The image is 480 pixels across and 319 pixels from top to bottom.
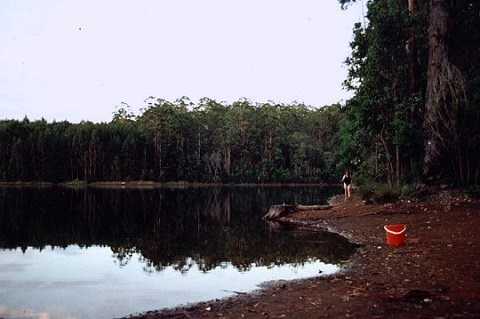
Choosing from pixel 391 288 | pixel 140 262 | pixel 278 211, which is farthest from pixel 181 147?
pixel 391 288

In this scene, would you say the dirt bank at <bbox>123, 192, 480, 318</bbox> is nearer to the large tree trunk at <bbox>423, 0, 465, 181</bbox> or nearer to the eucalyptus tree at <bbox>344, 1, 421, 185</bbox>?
the large tree trunk at <bbox>423, 0, 465, 181</bbox>

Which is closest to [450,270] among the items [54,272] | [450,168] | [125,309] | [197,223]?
[125,309]

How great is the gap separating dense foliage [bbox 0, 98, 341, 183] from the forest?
0.23 m

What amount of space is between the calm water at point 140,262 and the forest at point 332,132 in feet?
25.9

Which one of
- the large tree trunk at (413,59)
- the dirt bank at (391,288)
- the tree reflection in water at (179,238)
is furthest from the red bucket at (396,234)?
the large tree trunk at (413,59)

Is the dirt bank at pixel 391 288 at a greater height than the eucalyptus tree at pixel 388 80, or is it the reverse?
the eucalyptus tree at pixel 388 80

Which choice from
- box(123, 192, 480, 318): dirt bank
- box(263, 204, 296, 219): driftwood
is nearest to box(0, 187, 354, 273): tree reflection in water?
box(263, 204, 296, 219): driftwood

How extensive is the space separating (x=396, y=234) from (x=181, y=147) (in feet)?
290

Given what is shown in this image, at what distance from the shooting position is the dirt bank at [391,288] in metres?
7.48

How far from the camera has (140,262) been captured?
49.2 ft

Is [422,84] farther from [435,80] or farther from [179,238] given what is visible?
[179,238]

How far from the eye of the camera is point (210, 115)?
10888 centimetres

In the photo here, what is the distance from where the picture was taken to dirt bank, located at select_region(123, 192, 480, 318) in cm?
748

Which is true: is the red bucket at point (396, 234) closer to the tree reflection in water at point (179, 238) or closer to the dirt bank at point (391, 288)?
the dirt bank at point (391, 288)
